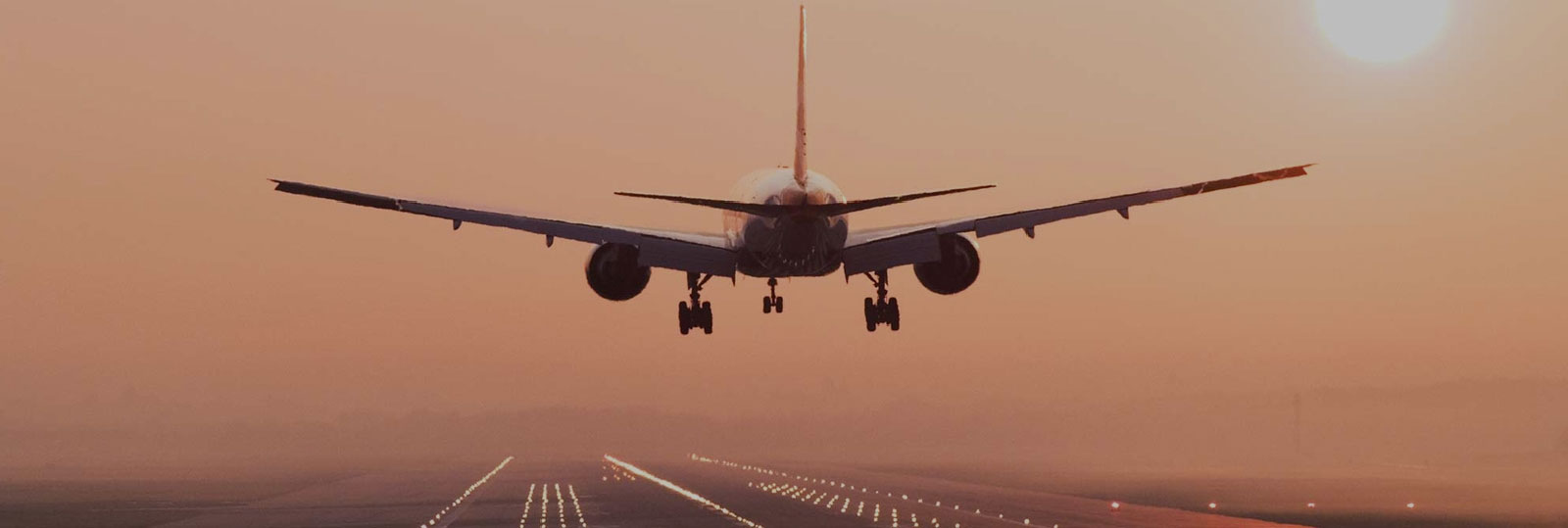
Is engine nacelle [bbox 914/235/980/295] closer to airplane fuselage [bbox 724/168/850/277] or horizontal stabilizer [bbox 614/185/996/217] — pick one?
airplane fuselage [bbox 724/168/850/277]

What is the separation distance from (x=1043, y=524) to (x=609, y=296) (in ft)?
401

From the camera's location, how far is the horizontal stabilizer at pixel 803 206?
160 ft

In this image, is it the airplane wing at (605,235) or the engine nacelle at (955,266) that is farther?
the engine nacelle at (955,266)

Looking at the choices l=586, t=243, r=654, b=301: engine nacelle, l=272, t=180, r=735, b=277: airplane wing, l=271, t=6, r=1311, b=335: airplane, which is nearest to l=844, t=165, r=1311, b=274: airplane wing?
l=271, t=6, r=1311, b=335: airplane

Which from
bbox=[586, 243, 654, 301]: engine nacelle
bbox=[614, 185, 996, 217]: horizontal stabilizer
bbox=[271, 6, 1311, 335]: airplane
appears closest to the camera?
bbox=[614, 185, 996, 217]: horizontal stabilizer

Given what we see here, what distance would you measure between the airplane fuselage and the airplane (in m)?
0.03

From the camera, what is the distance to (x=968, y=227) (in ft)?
186

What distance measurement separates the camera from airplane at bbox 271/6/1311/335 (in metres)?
53.6

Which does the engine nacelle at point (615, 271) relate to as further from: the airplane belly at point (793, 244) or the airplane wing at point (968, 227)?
the airplane wing at point (968, 227)

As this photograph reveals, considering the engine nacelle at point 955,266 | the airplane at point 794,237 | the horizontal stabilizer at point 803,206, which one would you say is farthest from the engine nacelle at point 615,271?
the engine nacelle at point 955,266

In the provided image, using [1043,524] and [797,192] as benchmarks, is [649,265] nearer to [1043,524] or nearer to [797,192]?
[797,192]

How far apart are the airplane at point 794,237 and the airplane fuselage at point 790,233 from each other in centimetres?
3

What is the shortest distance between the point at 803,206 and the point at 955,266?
24.1ft

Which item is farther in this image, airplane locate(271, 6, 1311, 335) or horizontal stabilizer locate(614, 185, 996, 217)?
airplane locate(271, 6, 1311, 335)
